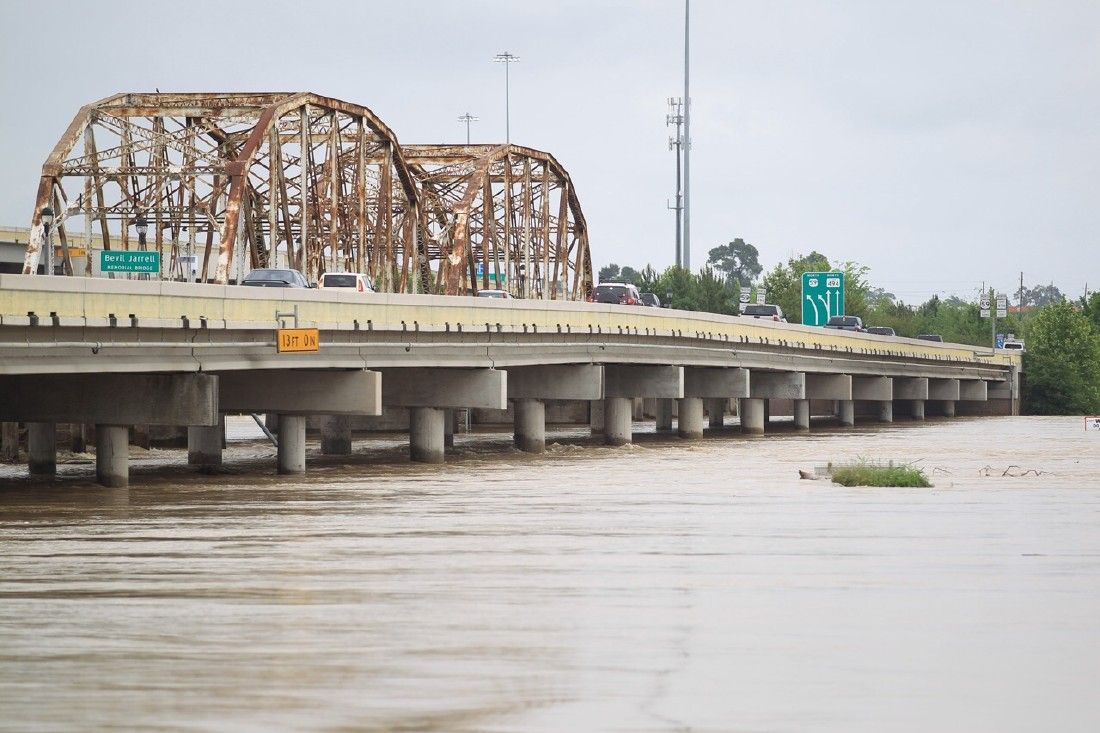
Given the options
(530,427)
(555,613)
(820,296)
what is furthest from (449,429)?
(555,613)

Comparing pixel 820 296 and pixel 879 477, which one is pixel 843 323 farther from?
pixel 879 477

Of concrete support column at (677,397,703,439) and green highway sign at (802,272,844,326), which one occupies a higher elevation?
green highway sign at (802,272,844,326)

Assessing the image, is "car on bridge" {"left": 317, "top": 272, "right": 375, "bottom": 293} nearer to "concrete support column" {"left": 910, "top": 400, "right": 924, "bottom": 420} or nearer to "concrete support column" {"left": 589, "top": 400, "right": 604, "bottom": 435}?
"concrete support column" {"left": 589, "top": 400, "right": 604, "bottom": 435}

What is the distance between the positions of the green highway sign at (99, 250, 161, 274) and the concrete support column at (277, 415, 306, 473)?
1999 centimetres

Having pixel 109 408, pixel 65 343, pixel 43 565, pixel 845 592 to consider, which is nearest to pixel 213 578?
pixel 43 565

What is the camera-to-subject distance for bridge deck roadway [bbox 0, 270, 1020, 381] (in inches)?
1315

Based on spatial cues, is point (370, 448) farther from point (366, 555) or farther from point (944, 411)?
point (944, 411)

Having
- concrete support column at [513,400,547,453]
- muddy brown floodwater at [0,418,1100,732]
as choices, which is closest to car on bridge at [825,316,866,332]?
concrete support column at [513,400,547,453]

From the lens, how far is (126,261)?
6531 cm

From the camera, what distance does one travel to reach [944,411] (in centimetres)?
12356

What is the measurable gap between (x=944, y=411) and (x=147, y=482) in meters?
89.4

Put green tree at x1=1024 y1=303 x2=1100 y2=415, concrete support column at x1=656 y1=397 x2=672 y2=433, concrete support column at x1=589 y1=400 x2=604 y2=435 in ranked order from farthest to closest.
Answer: green tree at x1=1024 y1=303 x2=1100 y2=415, concrete support column at x1=656 y1=397 x2=672 y2=433, concrete support column at x1=589 y1=400 x2=604 y2=435

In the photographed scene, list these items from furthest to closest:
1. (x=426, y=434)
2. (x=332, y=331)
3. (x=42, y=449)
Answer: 1. (x=426, y=434)
2. (x=42, y=449)
3. (x=332, y=331)

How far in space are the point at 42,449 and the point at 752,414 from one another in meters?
46.4
